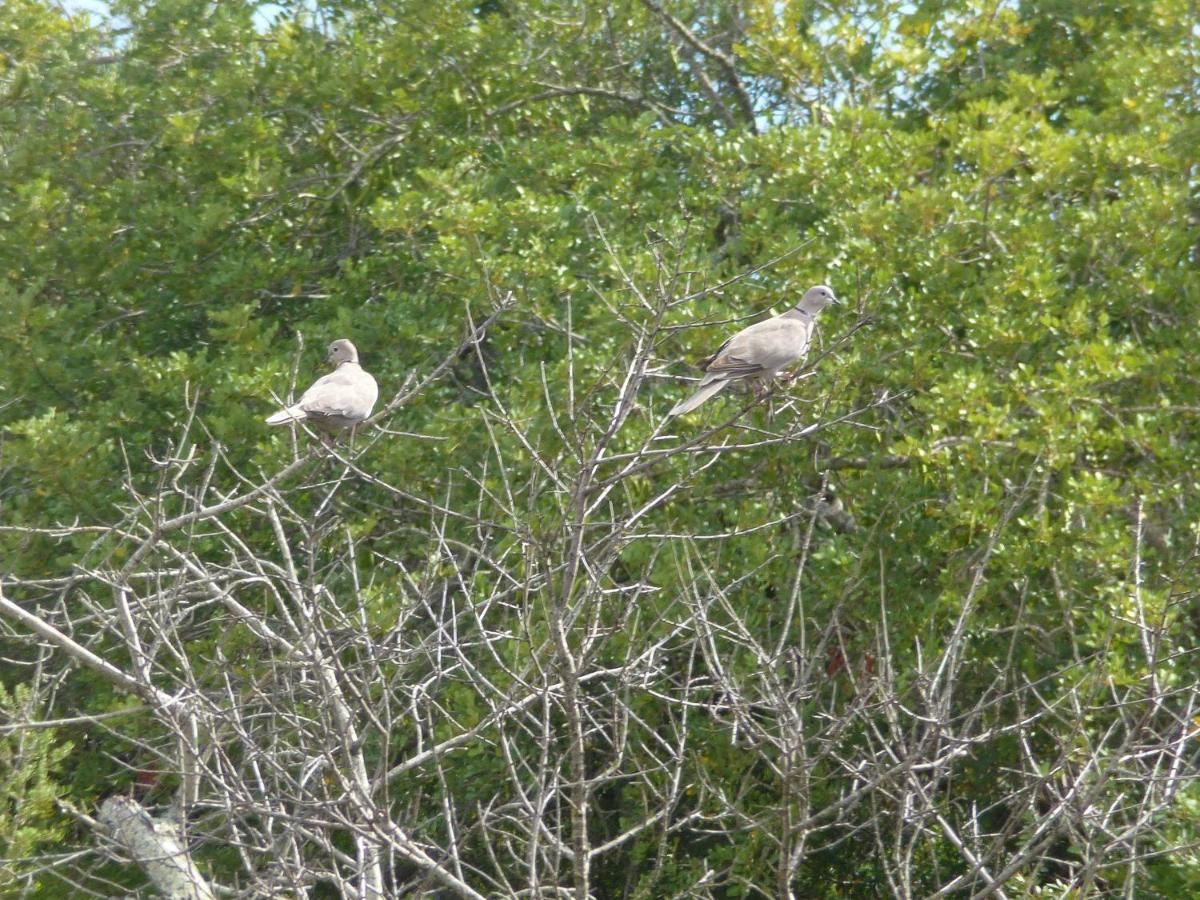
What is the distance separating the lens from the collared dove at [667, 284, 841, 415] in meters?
5.83

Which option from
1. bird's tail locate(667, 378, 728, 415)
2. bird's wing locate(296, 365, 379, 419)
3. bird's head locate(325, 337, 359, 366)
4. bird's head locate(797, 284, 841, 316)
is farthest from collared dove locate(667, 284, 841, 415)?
bird's head locate(325, 337, 359, 366)

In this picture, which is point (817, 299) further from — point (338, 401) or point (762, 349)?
point (338, 401)

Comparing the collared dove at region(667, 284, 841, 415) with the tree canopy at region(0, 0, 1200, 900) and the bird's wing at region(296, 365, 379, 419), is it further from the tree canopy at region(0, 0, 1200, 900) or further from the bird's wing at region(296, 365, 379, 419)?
the bird's wing at region(296, 365, 379, 419)

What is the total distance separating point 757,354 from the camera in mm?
5965

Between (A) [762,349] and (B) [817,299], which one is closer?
(A) [762,349]

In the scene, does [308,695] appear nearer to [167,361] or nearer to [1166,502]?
[167,361]

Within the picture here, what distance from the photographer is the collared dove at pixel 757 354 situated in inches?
230

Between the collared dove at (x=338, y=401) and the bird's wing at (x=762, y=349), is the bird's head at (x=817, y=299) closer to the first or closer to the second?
the bird's wing at (x=762, y=349)

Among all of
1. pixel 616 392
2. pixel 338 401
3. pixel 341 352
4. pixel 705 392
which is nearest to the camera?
pixel 705 392

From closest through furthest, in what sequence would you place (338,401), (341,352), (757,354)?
(757,354)
(338,401)
(341,352)

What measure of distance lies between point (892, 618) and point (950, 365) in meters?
1.31

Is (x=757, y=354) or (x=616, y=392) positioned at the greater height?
(x=757, y=354)

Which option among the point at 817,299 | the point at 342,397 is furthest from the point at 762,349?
the point at 342,397

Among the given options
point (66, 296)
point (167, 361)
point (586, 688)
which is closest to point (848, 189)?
point (586, 688)
